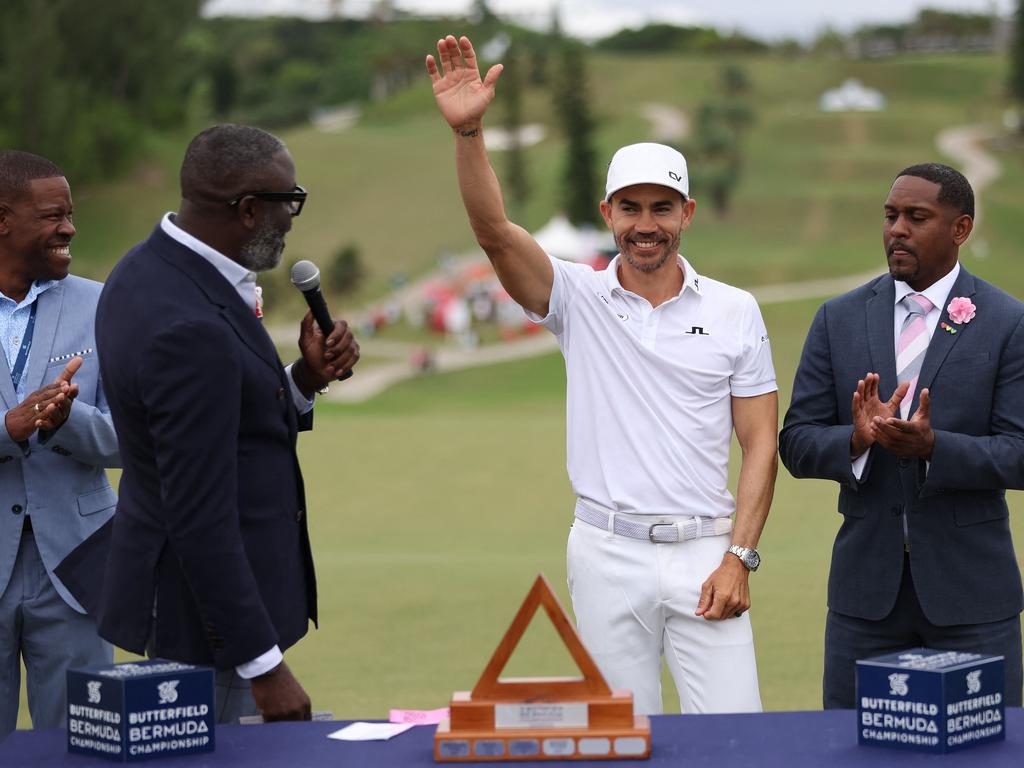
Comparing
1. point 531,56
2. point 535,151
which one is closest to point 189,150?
point 535,151

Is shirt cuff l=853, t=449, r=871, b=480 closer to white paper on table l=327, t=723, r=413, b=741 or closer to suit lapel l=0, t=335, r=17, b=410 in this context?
white paper on table l=327, t=723, r=413, b=741

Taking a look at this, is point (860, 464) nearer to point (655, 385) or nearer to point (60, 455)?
point (655, 385)

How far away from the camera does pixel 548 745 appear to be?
291 centimetres

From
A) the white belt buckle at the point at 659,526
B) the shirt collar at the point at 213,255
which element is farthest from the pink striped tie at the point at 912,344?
the shirt collar at the point at 213,255

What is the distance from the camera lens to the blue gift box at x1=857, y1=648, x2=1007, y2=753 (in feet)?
9.60

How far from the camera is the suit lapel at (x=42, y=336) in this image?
4.38 meters

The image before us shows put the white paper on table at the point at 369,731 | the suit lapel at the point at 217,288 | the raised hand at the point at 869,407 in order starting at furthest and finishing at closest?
the raised hand at the point at 869,407
the suit lapel at the point at 217,288
the white paper on table at the point at 369,731

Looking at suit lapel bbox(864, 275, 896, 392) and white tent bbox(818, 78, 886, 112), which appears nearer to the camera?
suit lapel bbox(864, 275, 896, 392)

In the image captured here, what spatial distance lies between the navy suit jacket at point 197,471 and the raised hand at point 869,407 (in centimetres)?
153

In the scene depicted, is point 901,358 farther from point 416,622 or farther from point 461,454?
point 461,454

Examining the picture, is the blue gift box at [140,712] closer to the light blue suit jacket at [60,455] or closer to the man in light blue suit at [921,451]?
the light blue suit jacket at [60,455]

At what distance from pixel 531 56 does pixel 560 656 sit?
61502mm

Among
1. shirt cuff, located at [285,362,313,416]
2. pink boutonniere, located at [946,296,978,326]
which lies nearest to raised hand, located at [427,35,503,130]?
shirt cuff, located at [285,362,313,416]

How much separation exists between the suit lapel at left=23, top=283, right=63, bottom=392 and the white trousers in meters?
1.70
